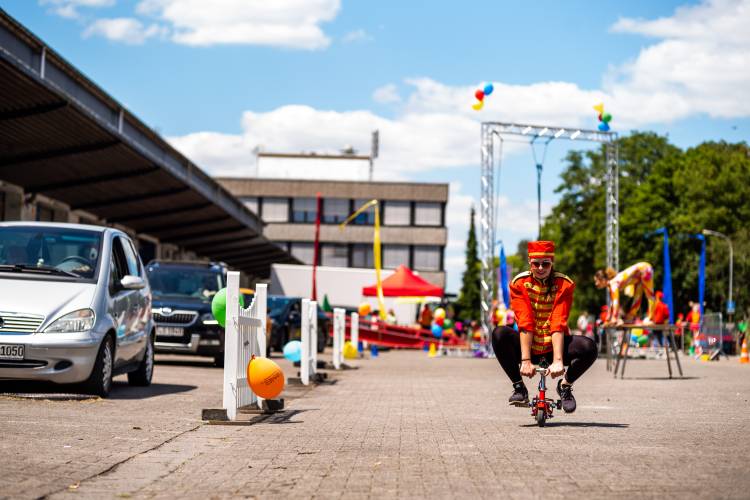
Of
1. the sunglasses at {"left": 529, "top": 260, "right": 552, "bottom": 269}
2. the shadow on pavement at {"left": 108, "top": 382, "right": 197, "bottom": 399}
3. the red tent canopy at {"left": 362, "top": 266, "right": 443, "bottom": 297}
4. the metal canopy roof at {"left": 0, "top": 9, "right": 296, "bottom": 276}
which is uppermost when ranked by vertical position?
the metal canopy roof at {"left": 0, "top": 9, "right": 296, "bottom": 276}

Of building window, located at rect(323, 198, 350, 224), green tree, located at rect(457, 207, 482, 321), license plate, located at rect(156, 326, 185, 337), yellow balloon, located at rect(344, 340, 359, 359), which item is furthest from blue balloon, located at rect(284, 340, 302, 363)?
green tree, located at rect(457, 207, 482, 321)


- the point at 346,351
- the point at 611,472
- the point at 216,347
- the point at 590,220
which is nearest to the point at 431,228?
the point at 590,220

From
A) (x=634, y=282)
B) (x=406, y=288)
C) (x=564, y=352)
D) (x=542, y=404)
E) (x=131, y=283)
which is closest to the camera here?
(x=542, y=404)

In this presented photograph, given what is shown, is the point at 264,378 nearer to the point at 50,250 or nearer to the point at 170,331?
the point at 50,250

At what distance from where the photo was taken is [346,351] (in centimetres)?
3238

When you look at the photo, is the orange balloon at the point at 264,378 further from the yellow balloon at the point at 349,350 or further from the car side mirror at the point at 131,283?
the yellow balloon at the point at 349,350

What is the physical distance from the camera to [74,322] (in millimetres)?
12750

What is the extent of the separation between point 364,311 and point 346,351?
1891cm

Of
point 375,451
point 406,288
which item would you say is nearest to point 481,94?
point 406,288

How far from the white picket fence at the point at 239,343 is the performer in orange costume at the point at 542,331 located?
2.19 meters

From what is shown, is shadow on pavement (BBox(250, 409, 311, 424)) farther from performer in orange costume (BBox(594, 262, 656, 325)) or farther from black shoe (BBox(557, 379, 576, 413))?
performer in orange costume (BBox(594, 262, 656, 325))

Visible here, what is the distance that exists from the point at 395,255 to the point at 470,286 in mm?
61400

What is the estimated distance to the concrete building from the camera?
102250 millimetres

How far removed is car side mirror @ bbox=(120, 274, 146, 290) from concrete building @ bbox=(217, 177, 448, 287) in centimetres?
8598
